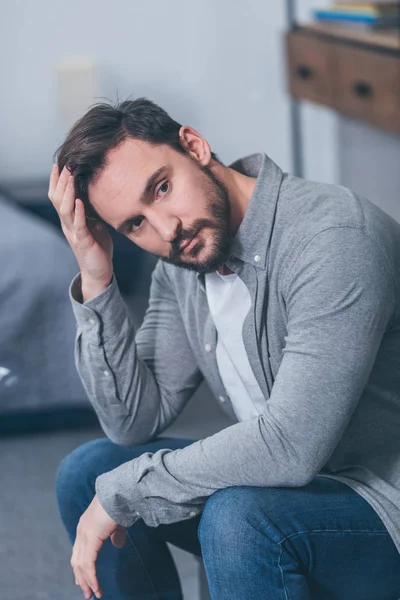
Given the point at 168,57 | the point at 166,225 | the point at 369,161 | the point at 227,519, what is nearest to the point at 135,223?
the point at 166,225

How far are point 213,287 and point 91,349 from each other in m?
0.13

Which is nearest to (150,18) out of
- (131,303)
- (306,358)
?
(131,303)

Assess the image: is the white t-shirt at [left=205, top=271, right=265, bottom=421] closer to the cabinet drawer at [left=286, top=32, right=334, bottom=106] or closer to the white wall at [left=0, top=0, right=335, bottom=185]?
the white wall at [left=0, top=0, right=335, bottom=185]

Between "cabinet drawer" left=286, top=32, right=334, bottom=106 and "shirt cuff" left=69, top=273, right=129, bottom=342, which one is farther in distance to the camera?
"cabinet drawer" left=286, top=32, right=334, bottom=106

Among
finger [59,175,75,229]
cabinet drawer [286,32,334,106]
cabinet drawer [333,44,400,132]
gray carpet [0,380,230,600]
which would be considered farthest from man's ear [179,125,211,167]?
cabinet drawer [286,32,334,106]

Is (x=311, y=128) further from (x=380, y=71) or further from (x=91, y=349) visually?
(x=91, y=349)

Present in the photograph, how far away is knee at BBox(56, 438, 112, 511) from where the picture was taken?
790 mm

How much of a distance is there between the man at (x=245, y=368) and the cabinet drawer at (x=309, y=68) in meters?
0.84

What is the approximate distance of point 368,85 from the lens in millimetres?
1385

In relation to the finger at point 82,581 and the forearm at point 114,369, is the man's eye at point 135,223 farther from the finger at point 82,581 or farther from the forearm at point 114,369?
the finger at point 82,581

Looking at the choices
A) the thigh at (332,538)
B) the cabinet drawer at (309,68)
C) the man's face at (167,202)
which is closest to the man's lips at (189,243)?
the man's face at (167,202)

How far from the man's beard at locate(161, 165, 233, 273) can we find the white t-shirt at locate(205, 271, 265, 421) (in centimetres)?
5

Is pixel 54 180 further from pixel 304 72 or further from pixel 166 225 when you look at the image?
pixel 304 72

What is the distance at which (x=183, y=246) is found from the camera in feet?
2.26
